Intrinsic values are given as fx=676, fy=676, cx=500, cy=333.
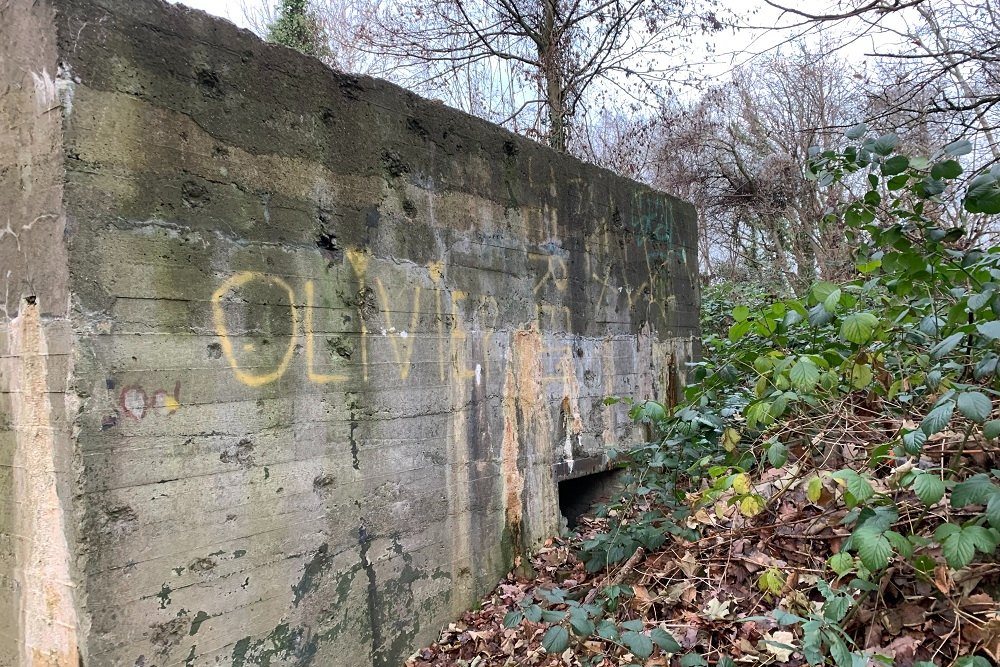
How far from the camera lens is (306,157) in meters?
2.97

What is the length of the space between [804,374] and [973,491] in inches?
27.3

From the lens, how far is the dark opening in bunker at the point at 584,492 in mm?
4730

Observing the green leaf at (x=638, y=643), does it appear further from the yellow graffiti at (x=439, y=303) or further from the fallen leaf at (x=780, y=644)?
the yellow graffiti at (x=439, y=303)

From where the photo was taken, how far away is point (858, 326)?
8.52ft

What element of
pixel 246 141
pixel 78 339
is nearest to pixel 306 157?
pixel 246 141

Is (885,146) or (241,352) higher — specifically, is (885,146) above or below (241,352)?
above

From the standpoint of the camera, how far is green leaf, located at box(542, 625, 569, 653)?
2.70 metres

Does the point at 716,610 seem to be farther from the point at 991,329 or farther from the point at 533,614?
the point at 991,329

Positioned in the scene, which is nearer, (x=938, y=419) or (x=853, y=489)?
(x=938, y=419)

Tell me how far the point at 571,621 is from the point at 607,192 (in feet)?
9.88

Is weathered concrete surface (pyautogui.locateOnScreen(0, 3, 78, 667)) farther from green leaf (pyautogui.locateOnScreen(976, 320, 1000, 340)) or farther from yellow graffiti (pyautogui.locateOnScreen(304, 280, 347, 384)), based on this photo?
green leaf (pyautogui.locateOnScreen(976, 320, 1000, 340))

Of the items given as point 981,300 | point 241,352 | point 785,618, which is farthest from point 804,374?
point 241,352

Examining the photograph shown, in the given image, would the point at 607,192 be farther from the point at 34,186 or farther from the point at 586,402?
the point at 34,186

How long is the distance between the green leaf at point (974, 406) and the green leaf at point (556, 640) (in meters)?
1.65
